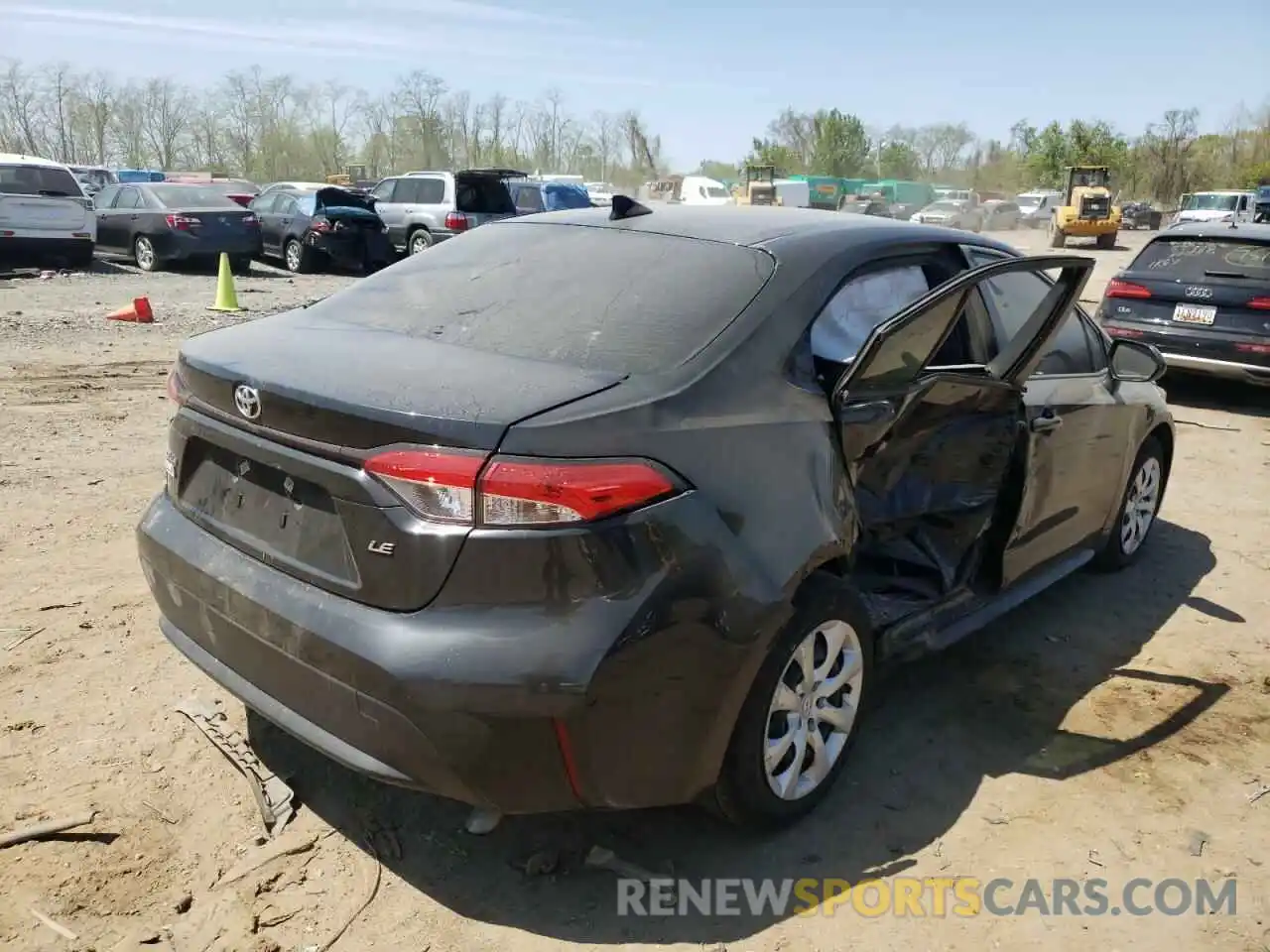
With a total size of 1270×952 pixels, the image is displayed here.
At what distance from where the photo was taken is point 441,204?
61.2 feet

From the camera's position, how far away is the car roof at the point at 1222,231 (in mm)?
8681

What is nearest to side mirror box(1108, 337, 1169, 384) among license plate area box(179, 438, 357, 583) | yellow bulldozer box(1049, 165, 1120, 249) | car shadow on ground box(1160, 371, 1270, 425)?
license plate area box(179, 438, 357, 583)

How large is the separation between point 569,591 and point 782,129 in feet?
284

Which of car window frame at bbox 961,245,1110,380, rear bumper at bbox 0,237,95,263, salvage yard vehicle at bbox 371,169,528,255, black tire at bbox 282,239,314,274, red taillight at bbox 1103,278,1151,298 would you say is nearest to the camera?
car window frame at bbox 961,245,1110,380

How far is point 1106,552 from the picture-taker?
16.1 feet

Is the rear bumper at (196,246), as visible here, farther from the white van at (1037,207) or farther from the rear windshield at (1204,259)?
the white van at (1037,207)

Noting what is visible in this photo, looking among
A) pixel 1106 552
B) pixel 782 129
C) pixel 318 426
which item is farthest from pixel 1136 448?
pixel 782 129

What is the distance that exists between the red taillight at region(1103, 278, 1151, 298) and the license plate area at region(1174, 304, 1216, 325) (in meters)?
0.33

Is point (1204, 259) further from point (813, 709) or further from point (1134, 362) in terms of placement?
point (813, 709)

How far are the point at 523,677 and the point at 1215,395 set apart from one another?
31.9 feet

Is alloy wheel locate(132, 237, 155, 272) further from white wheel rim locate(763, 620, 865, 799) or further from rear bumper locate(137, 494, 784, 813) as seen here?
white wheel rim locate(763, 620, 865, 799)

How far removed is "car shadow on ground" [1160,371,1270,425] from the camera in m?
9.20

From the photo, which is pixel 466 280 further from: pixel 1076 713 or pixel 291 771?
pixel 1076 713

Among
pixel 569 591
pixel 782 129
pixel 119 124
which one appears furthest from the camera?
pixel 782 129
